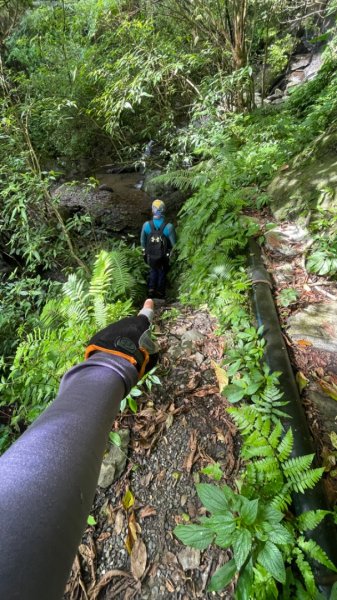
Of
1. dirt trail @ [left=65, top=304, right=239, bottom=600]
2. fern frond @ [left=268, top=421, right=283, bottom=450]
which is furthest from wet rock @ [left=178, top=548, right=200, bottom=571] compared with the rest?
fern frond @ [left=268, top=421, right=283, bottom=450]

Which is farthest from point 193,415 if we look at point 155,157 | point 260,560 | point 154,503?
point 155,157

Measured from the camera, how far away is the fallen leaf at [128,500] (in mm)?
2012

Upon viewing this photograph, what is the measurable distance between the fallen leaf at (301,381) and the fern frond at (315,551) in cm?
101

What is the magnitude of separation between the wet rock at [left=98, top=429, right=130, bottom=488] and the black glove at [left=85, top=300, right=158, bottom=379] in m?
0.77

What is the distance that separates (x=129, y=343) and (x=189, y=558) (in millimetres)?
1294

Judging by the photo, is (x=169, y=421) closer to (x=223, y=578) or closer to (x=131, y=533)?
(x=131, y=533)

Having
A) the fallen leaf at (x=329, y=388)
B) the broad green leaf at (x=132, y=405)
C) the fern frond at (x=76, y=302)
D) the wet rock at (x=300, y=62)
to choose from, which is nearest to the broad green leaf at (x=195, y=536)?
the broad green leaf at (x=132, y=405)

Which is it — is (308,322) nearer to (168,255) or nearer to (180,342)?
(180,342)

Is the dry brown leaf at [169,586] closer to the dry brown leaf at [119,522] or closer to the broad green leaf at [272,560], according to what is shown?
the dry brown leaf at [119,522]

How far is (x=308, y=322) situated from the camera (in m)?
2.82

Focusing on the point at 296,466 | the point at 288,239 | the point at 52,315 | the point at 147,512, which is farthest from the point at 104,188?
the point at 296,466

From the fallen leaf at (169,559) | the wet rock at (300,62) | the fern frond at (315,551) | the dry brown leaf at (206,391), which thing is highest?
the wet rock at (300,62)

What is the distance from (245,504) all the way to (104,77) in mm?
9060

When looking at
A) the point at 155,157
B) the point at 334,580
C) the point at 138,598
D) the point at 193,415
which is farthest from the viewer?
the point at 155,157
